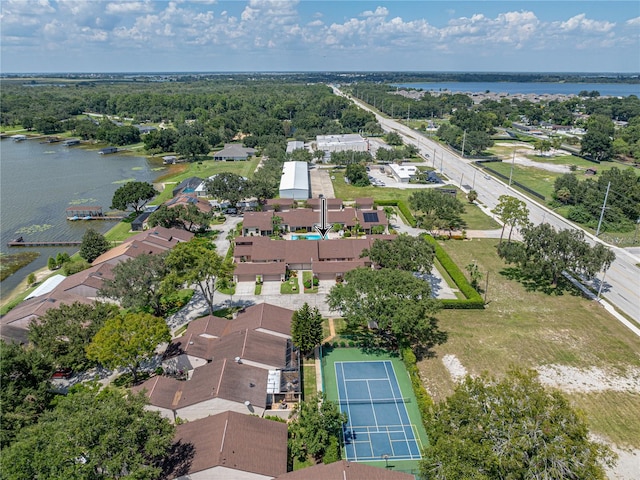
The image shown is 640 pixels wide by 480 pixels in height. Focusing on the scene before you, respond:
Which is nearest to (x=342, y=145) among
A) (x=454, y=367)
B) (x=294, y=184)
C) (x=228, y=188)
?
(x=294, y=184)

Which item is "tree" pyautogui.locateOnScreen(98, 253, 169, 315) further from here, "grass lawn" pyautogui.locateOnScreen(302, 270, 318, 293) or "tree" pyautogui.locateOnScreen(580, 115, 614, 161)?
"tree" pyautogui.locateOnScreen(580, 115, 614, 161)

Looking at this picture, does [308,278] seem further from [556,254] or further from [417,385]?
[556,254]

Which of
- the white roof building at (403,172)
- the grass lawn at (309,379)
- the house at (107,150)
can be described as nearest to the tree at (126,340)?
the grass lawn at (309,379)

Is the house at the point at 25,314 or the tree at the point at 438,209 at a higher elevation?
the tree at the point at 438,209

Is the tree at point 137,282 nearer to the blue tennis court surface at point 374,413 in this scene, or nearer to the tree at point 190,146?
the blue tennis court surface at point 374,413

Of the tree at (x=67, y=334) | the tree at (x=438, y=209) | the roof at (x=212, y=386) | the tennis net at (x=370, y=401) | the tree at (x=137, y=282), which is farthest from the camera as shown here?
the tree at (x=438, y=209)

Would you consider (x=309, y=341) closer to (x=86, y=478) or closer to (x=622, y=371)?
(x=86, y=478)
